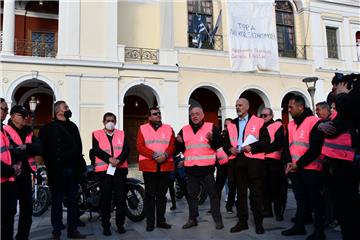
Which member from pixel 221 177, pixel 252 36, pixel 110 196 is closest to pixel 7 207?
pixel 110 196

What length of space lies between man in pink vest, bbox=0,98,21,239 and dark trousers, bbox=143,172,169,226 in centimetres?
204

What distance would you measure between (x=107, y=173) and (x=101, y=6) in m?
11.7

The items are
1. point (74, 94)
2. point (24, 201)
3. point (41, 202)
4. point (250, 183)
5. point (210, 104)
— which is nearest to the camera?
point (24, 201)

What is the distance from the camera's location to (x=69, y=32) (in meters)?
14.4

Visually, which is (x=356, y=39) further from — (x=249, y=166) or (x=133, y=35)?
(x=249, y=166)

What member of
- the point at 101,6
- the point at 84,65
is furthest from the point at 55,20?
the point at 84,65

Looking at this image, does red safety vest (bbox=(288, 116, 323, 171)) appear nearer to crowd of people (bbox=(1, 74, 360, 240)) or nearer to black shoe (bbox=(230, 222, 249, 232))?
crowd of people (bbox=(1, 74, 360, 240))

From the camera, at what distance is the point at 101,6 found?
1511 cm

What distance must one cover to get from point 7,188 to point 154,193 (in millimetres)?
2261

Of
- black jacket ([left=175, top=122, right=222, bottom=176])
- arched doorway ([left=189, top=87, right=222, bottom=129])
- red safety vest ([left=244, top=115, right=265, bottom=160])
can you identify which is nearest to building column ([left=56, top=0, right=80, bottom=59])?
arched doorway ([left=189, top=87, right=222, bottom=129])

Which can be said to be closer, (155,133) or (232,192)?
(155,133)

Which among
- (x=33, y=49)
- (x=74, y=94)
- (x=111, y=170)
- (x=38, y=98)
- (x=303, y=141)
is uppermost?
(x=33, y=49)

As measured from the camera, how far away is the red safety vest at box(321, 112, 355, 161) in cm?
405

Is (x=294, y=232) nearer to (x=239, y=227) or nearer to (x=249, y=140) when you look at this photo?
(x=239, y=227)
